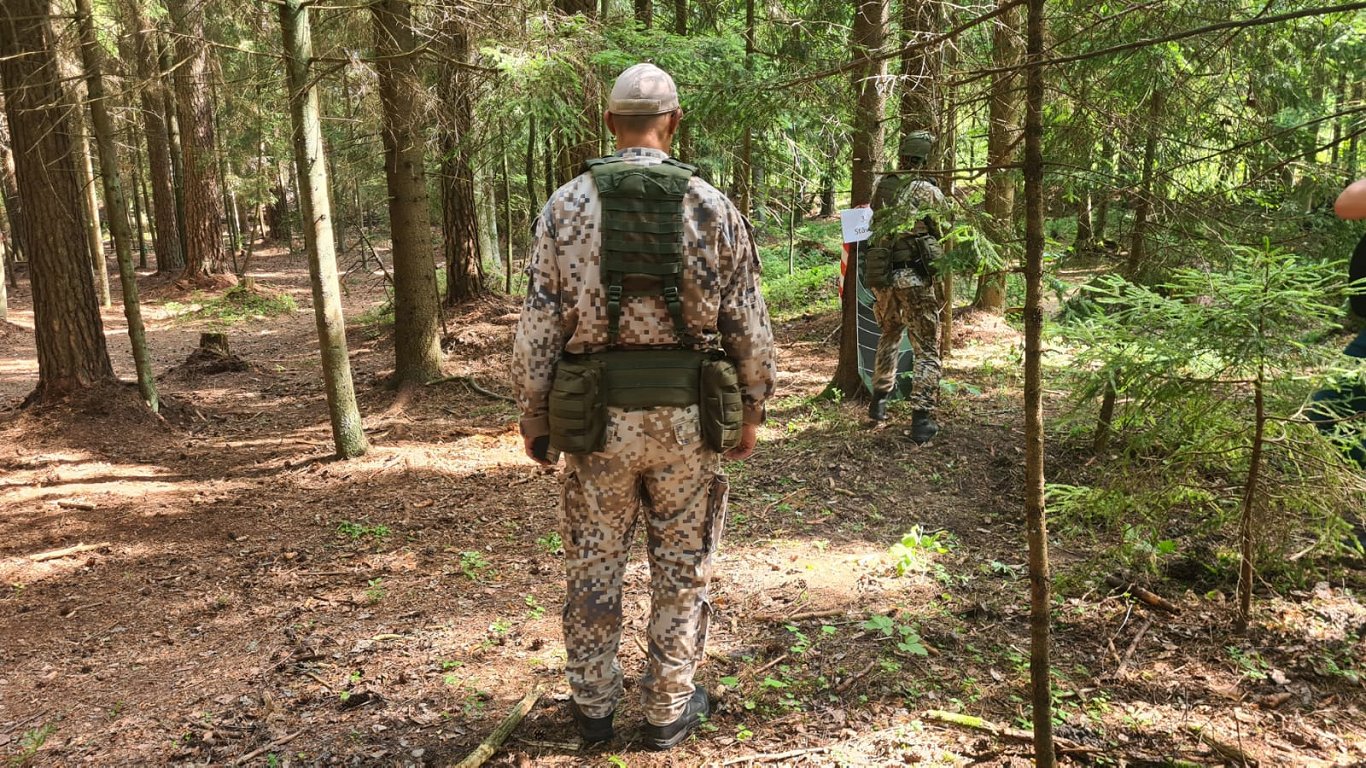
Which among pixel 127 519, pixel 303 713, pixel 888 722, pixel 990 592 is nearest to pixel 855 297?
pixel 990 592

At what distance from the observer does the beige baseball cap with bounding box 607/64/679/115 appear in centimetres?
275

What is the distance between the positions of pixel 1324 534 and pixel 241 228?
141 ft

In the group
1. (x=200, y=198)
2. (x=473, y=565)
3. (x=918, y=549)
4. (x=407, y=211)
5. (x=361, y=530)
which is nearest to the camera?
(x=918, y=549)

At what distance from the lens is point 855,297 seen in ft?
24.5

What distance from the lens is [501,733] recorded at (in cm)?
305

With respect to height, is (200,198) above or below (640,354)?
above

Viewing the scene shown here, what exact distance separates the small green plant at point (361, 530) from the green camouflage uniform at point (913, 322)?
4.18 meters

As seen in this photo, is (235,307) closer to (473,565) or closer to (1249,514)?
(473,565)

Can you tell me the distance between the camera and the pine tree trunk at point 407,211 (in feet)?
25.6

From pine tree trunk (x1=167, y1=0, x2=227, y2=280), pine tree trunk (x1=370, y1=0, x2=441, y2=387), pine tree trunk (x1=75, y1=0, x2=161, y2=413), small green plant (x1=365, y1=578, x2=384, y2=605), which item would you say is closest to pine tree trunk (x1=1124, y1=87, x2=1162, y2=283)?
small green plant (x1=365, y1=578, x2=384, y2=605)

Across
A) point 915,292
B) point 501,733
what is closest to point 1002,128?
point 915,292

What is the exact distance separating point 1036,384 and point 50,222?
28.2 feet

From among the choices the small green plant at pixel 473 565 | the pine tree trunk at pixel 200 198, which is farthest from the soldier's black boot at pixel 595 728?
the pine tree trunk at pixel 200 198

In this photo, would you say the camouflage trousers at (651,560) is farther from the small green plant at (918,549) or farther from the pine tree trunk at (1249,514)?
the pine tree trunk at (1249,514)
